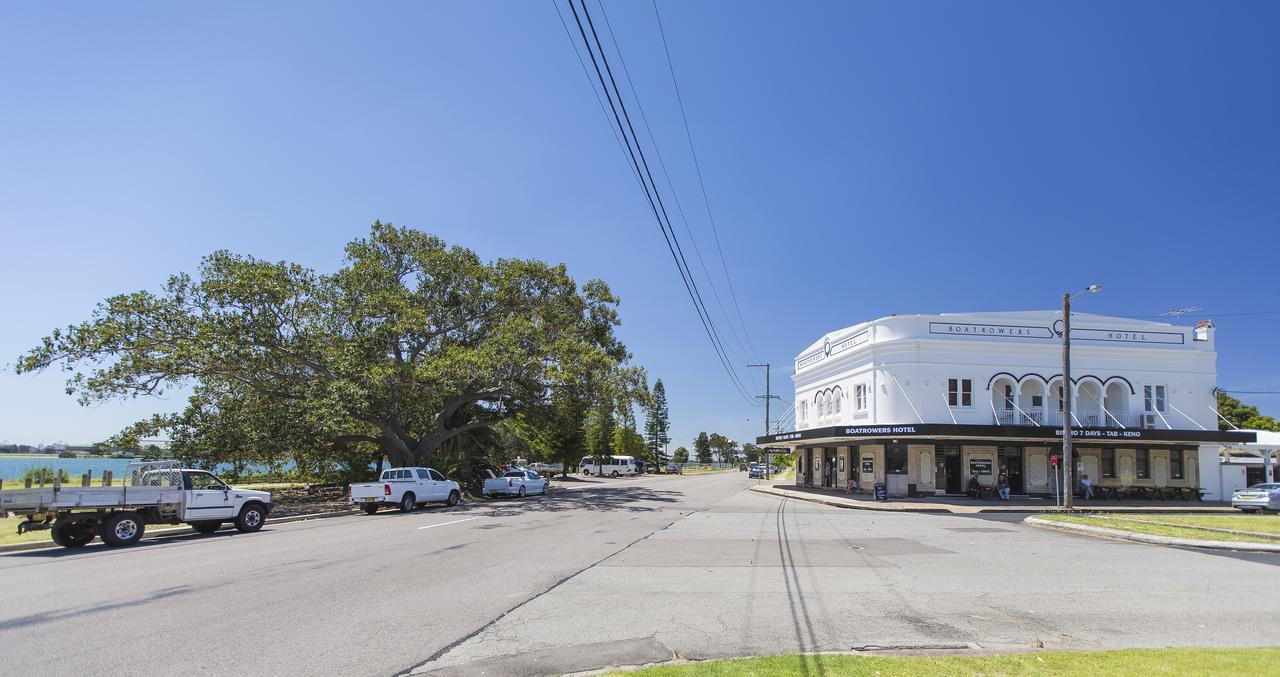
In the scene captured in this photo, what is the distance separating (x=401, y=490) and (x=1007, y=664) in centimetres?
2399

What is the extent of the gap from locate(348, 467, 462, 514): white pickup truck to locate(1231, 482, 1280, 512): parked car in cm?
3461

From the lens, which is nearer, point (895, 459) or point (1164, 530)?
point (1164, 530)

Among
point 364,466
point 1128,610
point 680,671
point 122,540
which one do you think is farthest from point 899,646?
point 364,466

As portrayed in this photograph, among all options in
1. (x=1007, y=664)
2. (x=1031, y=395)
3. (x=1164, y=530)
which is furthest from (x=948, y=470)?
(x=1007, y=664)

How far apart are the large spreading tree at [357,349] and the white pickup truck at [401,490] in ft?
10.1

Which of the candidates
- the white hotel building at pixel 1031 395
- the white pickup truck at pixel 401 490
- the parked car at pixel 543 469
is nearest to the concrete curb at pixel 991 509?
the white hotel building at pixel 1031 395

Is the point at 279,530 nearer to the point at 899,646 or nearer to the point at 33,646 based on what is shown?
the point at 33,646

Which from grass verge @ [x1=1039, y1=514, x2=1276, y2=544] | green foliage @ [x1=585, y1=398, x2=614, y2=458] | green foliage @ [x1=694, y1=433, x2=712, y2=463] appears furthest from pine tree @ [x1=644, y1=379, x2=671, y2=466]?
grass verge @ [x1=1039, y1=514, x2=1276, y2=544]

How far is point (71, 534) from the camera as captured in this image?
15609mm

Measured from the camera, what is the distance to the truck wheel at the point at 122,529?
15828 mm

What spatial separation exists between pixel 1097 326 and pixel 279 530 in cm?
3969

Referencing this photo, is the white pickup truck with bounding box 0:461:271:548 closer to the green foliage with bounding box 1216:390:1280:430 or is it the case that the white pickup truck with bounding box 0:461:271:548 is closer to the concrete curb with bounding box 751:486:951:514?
the concrete curb with bounding box 751:486:951:514

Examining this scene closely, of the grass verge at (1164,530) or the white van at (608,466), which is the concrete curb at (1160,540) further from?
the white van at (608,466)

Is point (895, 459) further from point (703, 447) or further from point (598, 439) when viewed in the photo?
point (703, 447)
